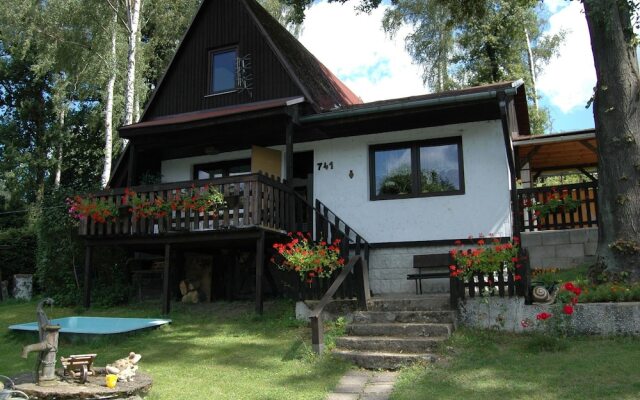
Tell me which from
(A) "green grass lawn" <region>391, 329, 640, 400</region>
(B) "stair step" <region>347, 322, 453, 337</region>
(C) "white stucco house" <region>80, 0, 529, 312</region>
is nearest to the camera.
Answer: (A) "green grass lawn" <region>391, 329, 640, 400</region>

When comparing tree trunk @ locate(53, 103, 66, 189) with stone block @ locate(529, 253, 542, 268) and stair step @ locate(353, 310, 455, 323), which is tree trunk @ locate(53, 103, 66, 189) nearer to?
stair step @ locate(353, 310, 455, 323)

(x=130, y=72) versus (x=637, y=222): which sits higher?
(x=130, y=72)

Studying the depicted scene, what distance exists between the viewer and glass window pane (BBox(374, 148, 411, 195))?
11.9m

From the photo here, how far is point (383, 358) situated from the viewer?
7301 mm

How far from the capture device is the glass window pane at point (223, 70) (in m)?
13.9

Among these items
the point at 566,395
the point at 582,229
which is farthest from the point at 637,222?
the point at 566,395

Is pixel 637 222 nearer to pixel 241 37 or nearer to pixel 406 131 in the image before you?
pixel 406 131

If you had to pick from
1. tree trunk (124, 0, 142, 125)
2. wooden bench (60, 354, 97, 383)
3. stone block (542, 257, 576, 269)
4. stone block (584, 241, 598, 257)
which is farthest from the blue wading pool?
tree trunk (124, 0, 142, 125)

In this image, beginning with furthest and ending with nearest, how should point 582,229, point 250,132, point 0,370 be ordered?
point 250,132
point 582,229
point 0,370

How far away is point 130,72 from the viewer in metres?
18.4

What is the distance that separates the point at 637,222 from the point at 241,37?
9708mm

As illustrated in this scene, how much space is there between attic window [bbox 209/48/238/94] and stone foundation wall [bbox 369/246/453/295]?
576 centimetres

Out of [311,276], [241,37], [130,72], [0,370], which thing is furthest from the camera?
[130,72]

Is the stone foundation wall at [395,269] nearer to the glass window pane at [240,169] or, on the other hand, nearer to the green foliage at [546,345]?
the green foliage at [546,345]
